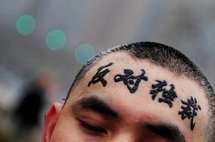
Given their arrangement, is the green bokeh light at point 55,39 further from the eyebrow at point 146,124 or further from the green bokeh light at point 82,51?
the eyebrow at point 146,124

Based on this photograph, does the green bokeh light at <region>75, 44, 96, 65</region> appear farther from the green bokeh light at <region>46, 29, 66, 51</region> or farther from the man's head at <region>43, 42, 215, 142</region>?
the man's head at <region>43, 42, 215, 142</region>

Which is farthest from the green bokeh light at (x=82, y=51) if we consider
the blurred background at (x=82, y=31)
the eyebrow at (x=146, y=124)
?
the eyebrow at (x=146, y=124)

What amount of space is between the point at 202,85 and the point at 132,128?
54 centimetres

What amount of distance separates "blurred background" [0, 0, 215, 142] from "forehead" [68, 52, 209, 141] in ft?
65.8

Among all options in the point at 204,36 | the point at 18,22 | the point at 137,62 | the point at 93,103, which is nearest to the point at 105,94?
the point at 93,103

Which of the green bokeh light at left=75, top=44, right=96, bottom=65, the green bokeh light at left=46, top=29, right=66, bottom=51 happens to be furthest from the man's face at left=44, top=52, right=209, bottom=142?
the green bokeh light at left=46, top=29, right=66, bottom=51

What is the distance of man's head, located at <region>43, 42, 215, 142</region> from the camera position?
110 inches

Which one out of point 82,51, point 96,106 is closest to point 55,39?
point 82,51

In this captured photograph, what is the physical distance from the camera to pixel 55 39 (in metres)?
36.6

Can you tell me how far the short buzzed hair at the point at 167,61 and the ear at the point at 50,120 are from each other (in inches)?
5.1

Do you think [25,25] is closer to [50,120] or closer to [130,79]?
[50,120]

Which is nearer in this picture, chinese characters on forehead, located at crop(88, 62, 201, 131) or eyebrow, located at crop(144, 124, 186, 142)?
eyebrow, located at crop(144, 124, 186, 142)

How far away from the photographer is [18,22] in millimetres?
33656

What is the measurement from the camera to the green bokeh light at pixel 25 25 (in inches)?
1282
